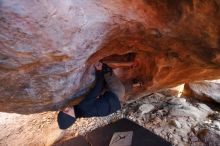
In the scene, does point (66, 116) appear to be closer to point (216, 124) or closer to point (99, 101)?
point (99, 101)

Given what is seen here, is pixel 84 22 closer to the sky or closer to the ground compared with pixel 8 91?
closer to the sky

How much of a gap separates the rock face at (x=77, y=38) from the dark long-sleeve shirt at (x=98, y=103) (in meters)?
0.09

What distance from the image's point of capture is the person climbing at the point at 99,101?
5.74 ft

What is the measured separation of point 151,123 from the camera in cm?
280

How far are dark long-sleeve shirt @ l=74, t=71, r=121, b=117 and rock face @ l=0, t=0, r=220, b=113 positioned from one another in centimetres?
9

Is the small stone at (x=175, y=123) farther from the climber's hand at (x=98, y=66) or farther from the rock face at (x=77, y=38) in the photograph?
the climber's hand at (x=98, y=66)

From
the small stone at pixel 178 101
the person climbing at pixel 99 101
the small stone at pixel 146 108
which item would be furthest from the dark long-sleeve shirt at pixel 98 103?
the small stone at pixel 178 101

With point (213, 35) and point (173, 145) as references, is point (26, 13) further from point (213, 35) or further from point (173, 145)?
point (173, 145)

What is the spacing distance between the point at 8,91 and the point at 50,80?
0.22 metres

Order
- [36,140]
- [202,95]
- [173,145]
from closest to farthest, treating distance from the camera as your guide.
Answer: [173,145] → [36,140] → [202,95]

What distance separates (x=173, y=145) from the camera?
2.44 m

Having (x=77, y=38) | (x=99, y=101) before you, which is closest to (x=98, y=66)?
(x=99, y=101)

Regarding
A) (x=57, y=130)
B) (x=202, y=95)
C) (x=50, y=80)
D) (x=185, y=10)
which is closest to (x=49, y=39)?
(x=50, y=80)

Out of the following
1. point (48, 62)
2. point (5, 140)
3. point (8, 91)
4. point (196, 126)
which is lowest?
point (5, 140)
